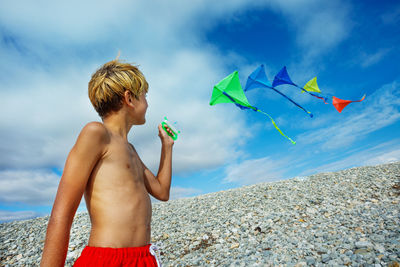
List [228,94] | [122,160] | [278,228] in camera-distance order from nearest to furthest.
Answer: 1. [122,160]
2. [228,94]
3. [278,228]

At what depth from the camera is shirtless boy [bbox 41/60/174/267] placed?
1482 millimetres

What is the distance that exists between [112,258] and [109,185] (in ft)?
1.50

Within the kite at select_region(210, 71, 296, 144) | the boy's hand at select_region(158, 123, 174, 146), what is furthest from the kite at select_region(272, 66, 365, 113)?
the boy's hand at select_region(158, 123, 174, 146)

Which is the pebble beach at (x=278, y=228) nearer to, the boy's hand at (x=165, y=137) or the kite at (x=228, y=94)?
the kite at (x=228, y=94)

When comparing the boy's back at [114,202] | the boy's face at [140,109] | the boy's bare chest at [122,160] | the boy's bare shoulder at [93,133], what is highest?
the boy's face at [140,109]

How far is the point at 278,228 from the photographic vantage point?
624 centimetres

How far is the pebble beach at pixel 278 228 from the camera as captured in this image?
4.79 m

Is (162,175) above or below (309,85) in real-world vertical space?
below

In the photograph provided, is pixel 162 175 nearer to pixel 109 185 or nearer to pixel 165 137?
pixel 165 137

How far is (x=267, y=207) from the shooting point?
7652 millimetres

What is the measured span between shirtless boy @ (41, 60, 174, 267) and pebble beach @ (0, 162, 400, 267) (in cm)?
380

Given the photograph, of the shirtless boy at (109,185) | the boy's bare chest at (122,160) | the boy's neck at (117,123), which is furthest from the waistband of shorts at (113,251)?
the boy's neck at (117,123)

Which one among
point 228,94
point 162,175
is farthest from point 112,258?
point 228,94

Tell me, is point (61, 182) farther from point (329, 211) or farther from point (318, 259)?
point (329, 211)
